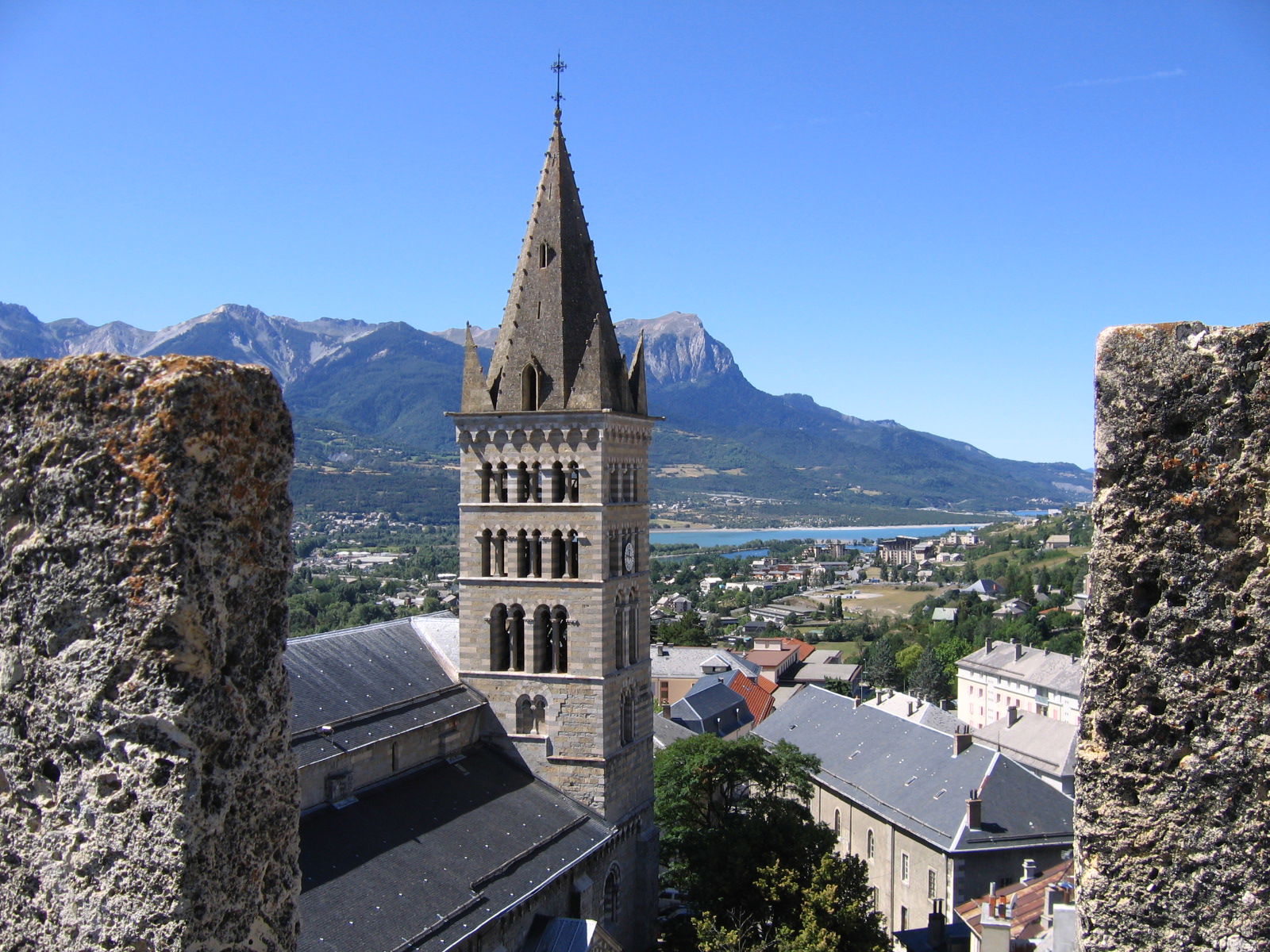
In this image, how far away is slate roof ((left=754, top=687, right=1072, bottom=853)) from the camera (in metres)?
37.2

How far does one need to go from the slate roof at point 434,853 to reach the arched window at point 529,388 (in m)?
9.30

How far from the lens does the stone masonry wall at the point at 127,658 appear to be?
15.0ft

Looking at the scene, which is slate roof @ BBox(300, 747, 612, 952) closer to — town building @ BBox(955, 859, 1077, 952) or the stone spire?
the stone spire

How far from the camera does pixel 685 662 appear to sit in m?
83.3

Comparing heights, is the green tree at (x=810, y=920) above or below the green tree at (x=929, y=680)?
above

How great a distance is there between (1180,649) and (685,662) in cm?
8014

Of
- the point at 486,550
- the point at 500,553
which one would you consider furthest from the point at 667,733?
the point at 486,550

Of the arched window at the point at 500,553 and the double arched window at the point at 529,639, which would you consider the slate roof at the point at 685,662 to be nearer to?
the double arched window at the point at 529,639

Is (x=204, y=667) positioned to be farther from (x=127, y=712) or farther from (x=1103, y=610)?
(x=1103, y=610)

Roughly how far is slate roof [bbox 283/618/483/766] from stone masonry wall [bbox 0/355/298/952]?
1827cm

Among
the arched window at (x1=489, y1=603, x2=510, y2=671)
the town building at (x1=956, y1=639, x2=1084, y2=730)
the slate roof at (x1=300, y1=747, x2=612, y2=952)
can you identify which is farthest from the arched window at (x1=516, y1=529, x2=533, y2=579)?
the town building at (x1=956, y1=639, x2=1084, y2=730)

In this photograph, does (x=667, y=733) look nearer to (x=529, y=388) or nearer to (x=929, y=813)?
(x=929, y=813)

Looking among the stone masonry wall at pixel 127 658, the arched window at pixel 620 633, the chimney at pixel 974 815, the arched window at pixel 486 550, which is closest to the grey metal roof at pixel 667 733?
the chimney at pixel 974 815

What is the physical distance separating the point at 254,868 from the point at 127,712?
957 mm
